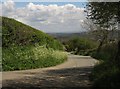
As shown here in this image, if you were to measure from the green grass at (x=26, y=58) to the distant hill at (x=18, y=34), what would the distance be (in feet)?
1.26

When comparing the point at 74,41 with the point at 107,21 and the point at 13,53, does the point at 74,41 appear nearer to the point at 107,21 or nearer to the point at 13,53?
the point at 13,53

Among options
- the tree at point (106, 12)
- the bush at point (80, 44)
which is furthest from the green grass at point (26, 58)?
the bush at point (80, 44)

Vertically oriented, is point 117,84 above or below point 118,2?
below

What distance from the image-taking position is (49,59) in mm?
18266

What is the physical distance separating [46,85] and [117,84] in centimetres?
283

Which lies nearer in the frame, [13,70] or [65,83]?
[65,83]

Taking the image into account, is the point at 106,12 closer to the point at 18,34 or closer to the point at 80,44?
the point at 18,34

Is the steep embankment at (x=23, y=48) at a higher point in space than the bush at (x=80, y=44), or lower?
higher

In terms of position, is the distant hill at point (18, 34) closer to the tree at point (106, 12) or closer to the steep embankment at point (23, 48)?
the steep embankment at point (23, 48)

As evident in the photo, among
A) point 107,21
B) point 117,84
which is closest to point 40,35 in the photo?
point 107,21

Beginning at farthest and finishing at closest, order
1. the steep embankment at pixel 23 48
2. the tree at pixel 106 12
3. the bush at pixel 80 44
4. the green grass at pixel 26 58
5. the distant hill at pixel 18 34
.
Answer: the bush at pixel 80 44 → the distant hill at pixel 18 34 → the steep embankment at pixel 23 48 → the green grass at pixel 26 58 → the tree at pixel 106 12

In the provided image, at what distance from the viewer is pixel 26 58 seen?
1661 cm

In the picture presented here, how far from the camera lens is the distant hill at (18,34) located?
16975mm

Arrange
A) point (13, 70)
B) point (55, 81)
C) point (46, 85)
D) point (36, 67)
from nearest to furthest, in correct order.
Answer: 1. point (46, 85)
2. point (55, 81)
3. point (13, 70)
4. point (36, 67)
